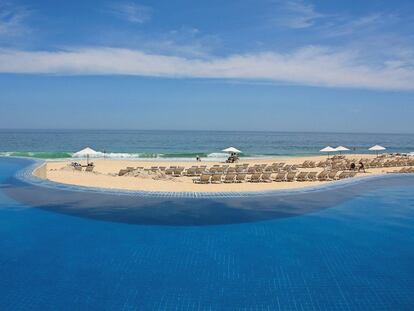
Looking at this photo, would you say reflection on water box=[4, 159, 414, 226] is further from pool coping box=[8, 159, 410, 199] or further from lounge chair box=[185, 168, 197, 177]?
lounge chair box=[185, 168, 197, 177]

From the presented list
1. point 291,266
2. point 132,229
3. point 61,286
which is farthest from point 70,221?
point 291,266

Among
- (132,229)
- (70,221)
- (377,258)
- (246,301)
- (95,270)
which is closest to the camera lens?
(246,301)

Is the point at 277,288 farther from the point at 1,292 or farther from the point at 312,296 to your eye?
the point at 1,292

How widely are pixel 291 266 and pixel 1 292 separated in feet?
12.7

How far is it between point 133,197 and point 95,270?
457cm

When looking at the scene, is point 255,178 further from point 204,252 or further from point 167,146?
point 167,146

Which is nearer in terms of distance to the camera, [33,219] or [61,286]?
[61,286]

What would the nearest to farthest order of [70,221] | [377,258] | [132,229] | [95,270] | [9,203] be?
[95,270] < [377,258] < [132,229] < [70,221] < [9,203]

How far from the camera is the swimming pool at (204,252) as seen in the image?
481 cm

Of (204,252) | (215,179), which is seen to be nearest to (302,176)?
(215,179)

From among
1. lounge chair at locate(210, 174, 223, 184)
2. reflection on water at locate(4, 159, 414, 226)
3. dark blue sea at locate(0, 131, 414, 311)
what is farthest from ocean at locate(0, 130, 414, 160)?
dark blue sea at locate(0, 131, 414, 311)

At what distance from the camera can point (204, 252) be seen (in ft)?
21.0

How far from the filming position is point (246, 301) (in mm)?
4738

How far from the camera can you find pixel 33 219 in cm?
820
